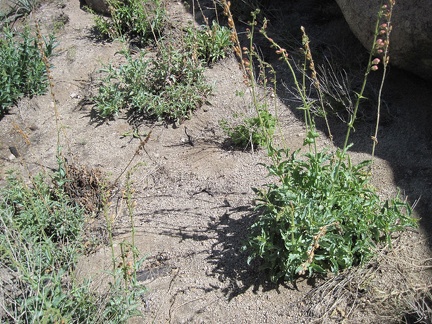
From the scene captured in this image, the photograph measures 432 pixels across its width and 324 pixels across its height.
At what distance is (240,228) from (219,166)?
2.77 ft

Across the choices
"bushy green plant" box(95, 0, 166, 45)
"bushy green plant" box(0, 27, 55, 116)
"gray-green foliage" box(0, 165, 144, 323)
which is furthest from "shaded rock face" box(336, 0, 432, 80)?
"bushy green plant" box(0, 27, 55, 116)

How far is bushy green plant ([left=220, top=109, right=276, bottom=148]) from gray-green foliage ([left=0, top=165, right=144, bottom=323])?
153 cm

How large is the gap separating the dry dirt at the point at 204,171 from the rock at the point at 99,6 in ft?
1.86

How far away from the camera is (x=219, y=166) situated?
16.2ft

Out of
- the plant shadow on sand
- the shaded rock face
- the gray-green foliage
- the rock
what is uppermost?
the shaded rock face

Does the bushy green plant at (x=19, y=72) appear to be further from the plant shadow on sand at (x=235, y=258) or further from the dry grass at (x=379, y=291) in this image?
the dry grass at (x=379, y=291)

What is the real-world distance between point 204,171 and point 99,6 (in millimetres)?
3269

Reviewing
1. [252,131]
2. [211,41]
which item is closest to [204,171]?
[252,131]

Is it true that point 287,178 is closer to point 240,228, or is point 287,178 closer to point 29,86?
point 240,228

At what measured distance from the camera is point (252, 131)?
496cm

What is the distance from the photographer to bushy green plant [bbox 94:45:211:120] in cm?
549

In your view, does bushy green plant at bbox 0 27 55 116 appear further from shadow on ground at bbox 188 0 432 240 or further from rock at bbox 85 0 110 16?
shadow on ground at bbox 188 0 432 240

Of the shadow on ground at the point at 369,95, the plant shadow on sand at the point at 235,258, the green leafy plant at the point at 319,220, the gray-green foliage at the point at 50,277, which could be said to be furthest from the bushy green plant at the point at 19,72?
the green leafy plant at the point at 319,220

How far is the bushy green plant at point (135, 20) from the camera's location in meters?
6.34
